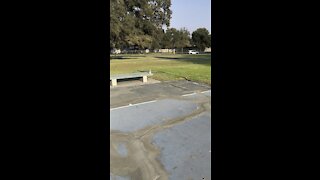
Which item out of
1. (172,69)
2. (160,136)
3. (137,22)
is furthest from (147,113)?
(137,22)

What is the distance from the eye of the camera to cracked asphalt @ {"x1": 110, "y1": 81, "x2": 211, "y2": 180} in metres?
3.61

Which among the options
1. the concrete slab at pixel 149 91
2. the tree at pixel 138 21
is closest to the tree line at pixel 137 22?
the tree at pixel 138 21

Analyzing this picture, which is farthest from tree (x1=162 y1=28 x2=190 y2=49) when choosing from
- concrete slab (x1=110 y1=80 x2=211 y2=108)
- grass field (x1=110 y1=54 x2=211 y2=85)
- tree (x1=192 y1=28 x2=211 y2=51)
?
concrete slab (x1=110 y1=80 x2=211 y2=108)

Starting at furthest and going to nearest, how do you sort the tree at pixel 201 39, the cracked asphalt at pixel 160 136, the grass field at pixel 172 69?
the tree at pixel 201 39, the grass field at pixel 172 69, the cracked asphalt at pixel 160 136

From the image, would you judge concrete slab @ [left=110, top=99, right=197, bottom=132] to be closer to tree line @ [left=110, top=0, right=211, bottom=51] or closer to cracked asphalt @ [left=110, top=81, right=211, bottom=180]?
cracked asphalt @ [left=110, top=81, right=211, bottom=180]

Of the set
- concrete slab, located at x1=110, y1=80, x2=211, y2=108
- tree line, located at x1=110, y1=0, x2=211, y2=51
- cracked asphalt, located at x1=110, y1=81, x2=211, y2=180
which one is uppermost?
tree line, located at x1=110, y1=0, x2=211, y2=51

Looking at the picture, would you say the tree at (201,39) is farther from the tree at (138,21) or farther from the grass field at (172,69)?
the grass field at (172,69)

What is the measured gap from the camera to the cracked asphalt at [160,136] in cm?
361

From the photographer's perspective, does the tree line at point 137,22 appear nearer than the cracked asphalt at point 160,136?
No

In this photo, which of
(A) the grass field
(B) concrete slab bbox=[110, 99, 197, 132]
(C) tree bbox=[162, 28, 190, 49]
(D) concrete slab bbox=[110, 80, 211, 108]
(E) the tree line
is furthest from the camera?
(C) tree bbox=[162, 28, 190, 49]

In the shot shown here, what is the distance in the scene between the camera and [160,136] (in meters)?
5.01
